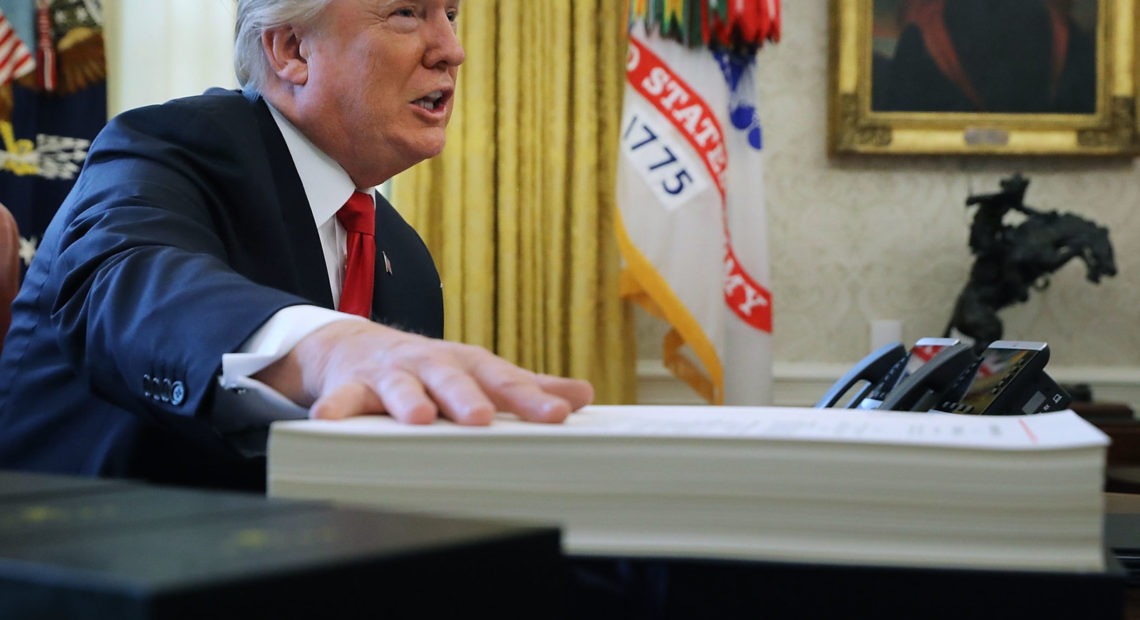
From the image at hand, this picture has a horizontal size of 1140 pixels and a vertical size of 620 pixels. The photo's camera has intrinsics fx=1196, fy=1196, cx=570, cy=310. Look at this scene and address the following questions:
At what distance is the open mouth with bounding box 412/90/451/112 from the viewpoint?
1.71 m

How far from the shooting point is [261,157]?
1.36 metres

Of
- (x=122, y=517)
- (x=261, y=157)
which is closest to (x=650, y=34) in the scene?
(x=261, y=157)

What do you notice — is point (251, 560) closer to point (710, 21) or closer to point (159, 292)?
point (159, 292)

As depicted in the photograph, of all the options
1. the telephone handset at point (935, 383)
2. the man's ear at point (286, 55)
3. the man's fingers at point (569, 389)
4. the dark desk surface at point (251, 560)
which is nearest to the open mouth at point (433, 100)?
A: the man's ear at point (286, 55)

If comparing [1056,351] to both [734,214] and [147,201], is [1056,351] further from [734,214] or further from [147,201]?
[147,201]

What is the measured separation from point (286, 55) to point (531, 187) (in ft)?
6.97

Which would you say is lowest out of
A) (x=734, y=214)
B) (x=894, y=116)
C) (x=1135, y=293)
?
(x=1135, y=293)

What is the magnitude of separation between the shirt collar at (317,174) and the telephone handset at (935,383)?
2.83ft

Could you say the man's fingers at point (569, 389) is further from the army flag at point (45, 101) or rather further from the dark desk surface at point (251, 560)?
the army flag at point (45, 101)

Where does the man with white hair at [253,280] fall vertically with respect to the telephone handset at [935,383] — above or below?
above

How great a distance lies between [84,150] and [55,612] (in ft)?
11.7

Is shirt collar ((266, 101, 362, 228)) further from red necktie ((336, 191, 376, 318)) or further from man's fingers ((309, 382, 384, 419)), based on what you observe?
man's fingers ((309, 382, 384, 419))

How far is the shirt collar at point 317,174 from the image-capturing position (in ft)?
5.20

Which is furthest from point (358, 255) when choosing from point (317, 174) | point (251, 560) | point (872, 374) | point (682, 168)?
point (682, 168)
